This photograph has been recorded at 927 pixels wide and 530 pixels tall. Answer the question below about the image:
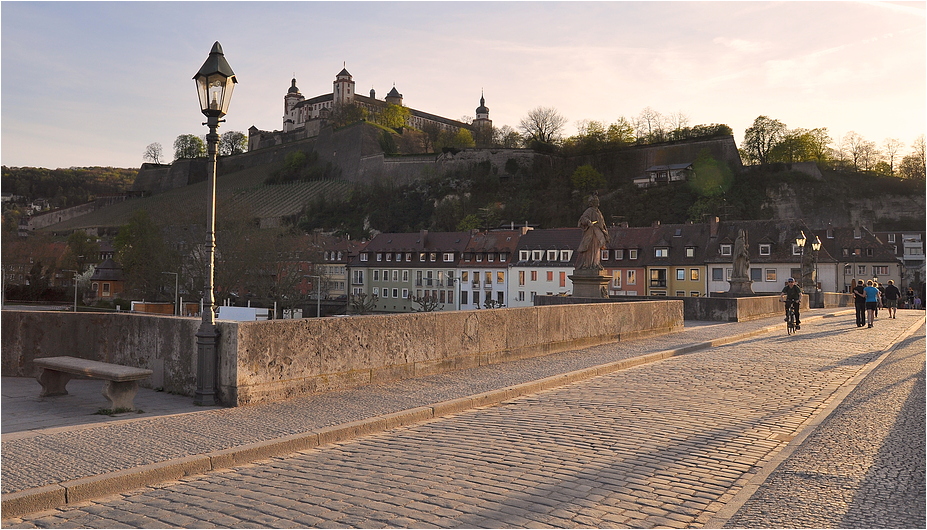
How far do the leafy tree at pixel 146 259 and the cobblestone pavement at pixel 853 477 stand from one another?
159 ft

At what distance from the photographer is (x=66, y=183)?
137375 millimetres

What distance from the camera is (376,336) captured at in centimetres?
1002

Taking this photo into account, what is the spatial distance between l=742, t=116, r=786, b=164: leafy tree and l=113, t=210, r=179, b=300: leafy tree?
292 ft

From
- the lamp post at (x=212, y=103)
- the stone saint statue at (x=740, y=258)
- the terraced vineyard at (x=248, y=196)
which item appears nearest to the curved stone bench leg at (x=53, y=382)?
the lamp post at (x=212, y=103)

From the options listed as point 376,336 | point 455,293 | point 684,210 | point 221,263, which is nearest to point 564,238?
point 455,293

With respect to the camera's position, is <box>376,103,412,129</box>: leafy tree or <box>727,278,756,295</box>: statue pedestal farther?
<box>376,103,412,129</box>: leafy tree

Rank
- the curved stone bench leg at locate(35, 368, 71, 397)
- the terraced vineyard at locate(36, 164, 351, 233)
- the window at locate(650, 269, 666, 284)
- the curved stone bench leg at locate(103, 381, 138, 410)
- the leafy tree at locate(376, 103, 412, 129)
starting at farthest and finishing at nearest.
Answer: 1. the leafy tree at locate(376, 103, 412, 129)
2. the terraced vineyard at locate(36, 164, 351, 233)
3. the window at locate(650, 269, 666, 284)
4. the curved stone bench leg at locate(35, 368, 71, 397)
5. the curved stone bench leg at locate(103, 381, 138, 410)

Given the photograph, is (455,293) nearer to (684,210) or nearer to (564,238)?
(564,238)

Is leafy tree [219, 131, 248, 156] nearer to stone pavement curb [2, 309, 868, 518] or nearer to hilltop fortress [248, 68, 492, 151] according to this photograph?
hilltop fortress [248, 68, 492, 151]

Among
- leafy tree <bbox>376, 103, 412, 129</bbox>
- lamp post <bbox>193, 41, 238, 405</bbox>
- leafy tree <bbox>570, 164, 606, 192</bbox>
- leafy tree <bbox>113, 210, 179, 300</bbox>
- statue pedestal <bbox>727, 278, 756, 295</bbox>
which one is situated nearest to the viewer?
lamp post <bbox>193, 41, 238, 405</bbox>

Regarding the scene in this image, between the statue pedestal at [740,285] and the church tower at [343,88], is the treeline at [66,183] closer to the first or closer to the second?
the church tower at [343,88]

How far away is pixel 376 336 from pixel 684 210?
94.0 metres

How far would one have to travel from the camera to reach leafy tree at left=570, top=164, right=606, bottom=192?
109 meters

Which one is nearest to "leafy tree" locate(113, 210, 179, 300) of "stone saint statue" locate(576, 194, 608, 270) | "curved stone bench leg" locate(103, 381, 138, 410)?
"stone saint statue" locate(576, 194, 608, 270)
